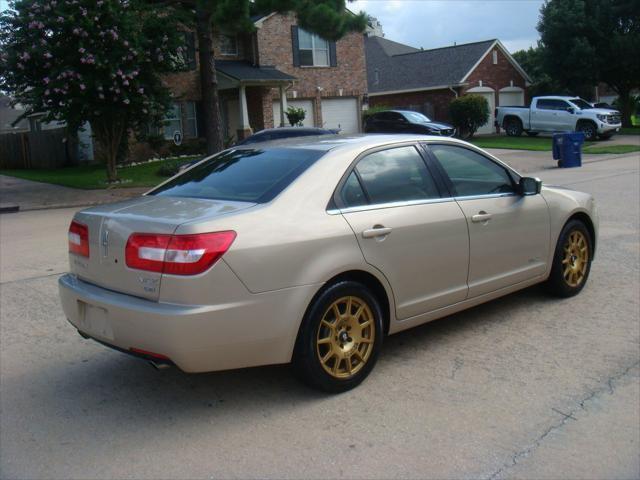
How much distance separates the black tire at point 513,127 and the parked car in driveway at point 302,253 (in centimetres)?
3107

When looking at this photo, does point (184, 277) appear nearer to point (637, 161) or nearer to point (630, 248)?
point (630, 248)

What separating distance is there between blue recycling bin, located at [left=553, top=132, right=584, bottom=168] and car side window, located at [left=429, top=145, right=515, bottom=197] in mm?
16349

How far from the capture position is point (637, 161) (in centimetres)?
2153

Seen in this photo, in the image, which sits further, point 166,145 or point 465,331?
point 166,145

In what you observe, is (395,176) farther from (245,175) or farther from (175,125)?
(175,125)

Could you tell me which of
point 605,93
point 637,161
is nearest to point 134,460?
point 637,161

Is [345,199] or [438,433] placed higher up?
[345,199]

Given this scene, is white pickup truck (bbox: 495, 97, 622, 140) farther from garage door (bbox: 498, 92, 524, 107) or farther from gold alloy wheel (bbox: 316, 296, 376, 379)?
gold alloy wheel (bbox: 316, 296, 376, 379)

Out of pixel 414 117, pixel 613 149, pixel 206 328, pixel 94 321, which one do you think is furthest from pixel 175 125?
pixel 206 328

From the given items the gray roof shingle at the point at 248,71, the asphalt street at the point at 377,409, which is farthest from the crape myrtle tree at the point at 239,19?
the asphalt street at the point at 377,409

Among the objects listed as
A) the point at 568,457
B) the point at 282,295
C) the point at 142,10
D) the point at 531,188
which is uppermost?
the point at 142,10

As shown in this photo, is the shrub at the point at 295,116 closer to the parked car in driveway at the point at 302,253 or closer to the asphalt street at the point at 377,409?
the asphalt street at the point at 377,409

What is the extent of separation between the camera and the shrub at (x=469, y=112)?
34.0 m

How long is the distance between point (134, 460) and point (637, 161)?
2115cm
